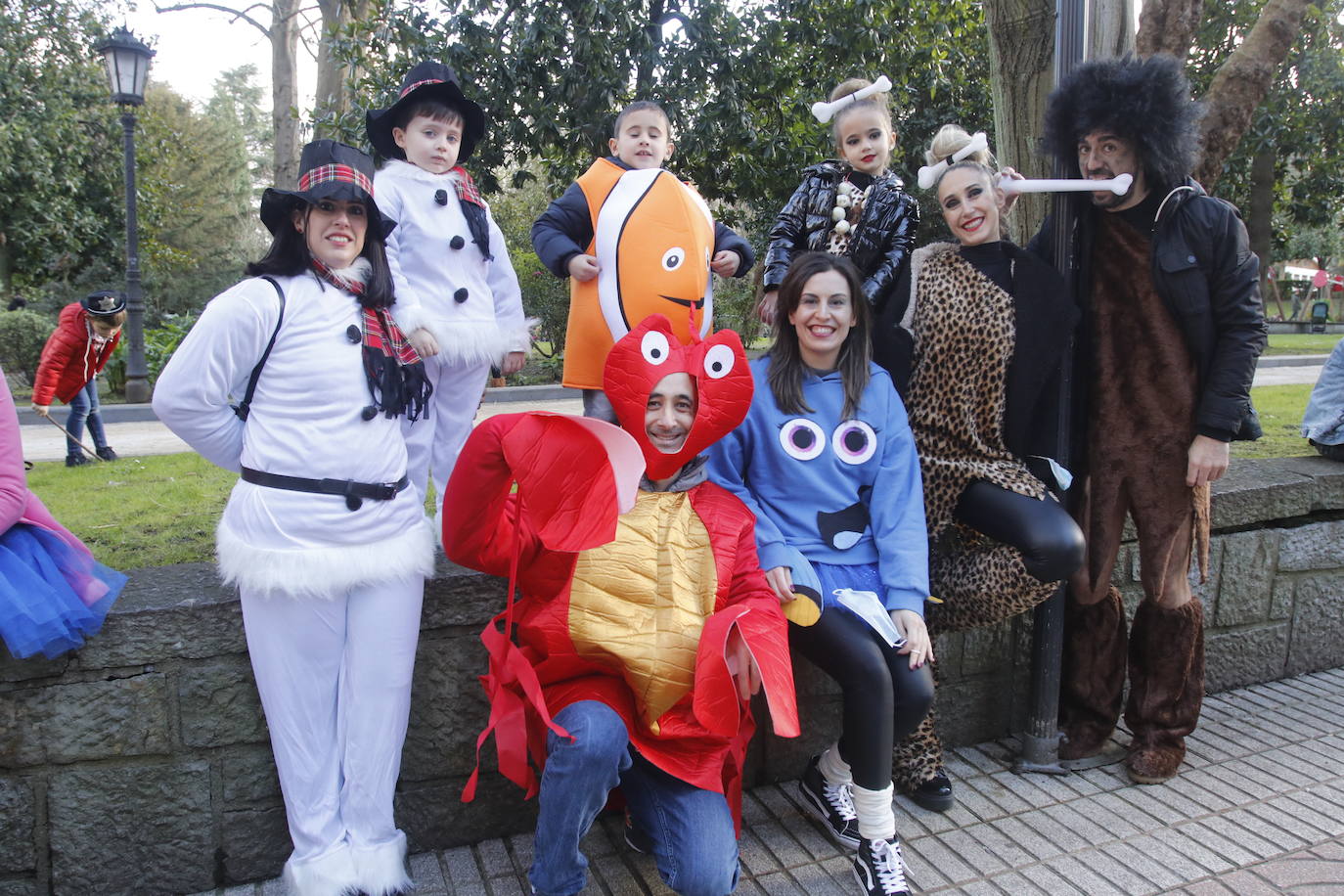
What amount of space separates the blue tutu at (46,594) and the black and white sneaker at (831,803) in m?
2.11

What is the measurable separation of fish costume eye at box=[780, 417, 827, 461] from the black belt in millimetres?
1156

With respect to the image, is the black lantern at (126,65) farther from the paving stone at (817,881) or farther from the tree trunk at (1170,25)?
Answer: the paving stone at (817,881)

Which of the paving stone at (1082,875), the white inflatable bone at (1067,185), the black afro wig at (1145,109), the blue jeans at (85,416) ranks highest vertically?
the black afro wig at (1145,109)

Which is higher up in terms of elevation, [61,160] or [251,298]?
[61,160]

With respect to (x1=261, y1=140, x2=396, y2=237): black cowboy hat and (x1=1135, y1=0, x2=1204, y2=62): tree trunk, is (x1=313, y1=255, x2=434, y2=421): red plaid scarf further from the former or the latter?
(x1=1135, y1=0, x2=1204, y2=62): tree trunk

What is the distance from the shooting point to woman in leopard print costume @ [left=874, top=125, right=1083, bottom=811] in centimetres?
300

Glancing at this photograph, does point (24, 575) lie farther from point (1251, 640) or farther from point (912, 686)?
point (1251, 640)

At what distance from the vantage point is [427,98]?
9.66ft

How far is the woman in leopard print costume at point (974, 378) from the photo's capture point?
3.00m

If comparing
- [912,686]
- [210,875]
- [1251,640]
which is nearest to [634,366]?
[912,686]

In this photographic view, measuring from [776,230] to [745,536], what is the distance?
134 centimetres

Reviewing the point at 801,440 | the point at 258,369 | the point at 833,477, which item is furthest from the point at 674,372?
the point at 258,369

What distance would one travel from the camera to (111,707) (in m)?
2.50

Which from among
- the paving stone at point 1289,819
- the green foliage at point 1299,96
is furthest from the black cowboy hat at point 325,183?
the green foliage at point 1299,96
